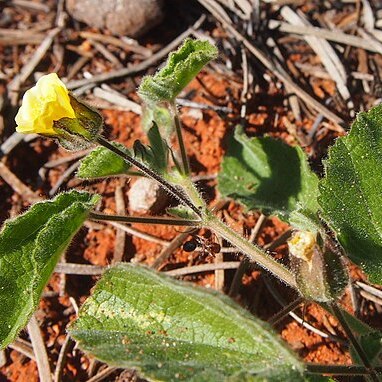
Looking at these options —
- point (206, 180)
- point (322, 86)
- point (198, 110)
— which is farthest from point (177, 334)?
point (322, 86)

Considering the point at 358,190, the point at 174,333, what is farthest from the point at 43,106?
the point at 358,190

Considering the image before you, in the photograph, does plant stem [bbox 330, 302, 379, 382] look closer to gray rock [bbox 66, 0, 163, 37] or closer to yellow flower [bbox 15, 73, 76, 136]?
yellow flower [bbox 15, 73, 76, 136]

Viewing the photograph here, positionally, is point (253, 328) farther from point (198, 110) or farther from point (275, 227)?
point (198, 110)

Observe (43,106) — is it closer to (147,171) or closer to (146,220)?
(147,171)

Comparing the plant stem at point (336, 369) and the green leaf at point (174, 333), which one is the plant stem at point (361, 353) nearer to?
the plant stem at point (336, 369)

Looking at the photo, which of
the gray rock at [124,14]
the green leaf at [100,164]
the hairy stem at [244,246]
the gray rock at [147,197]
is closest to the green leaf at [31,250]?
the green leaf at [100,164]
